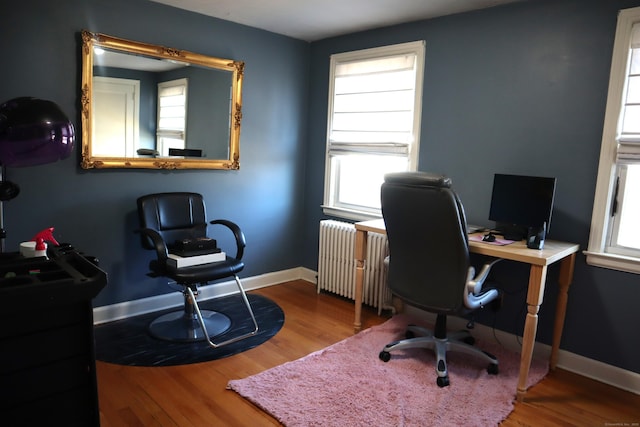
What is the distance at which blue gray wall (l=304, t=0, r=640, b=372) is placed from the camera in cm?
262

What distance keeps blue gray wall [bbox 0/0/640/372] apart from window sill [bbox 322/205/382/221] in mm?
678

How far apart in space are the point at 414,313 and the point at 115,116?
258 centimetres

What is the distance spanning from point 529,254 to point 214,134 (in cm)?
245

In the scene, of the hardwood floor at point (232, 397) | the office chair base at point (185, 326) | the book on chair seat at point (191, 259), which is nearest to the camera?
the hardwood floor at point (232, 397)

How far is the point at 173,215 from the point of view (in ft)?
10.6

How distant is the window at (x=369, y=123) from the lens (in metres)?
3.50

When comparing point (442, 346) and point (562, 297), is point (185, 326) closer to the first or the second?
point (442, 346)

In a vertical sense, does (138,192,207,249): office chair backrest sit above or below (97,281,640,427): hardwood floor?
above

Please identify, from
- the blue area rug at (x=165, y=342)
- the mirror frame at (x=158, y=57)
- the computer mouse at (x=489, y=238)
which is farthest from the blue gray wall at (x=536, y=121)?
the blue area rug at (x=165, y=342)

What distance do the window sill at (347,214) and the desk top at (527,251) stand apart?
130cm

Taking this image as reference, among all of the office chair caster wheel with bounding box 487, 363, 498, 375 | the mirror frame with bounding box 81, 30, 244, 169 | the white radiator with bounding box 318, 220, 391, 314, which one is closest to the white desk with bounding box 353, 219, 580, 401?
the office chair caster wheel with bounding box 487, 363, 498, 375

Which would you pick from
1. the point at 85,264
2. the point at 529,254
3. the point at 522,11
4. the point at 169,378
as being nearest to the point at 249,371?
the point at 169,378

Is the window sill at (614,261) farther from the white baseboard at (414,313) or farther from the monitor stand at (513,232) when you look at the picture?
the white baseboard at (414,313)

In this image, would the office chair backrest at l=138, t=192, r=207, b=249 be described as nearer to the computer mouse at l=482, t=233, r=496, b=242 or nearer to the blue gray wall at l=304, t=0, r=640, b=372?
the blue gray wall at l=304, t=0, r=640, b=372
